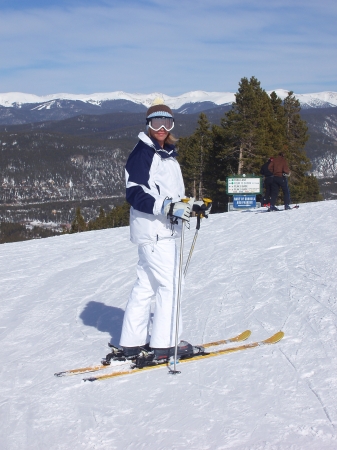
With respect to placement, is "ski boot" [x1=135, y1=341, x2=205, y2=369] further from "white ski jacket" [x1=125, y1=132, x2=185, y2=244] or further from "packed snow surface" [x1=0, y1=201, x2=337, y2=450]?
"white ski jacket" [x1=125, y1=132, x2=185, y2=244]

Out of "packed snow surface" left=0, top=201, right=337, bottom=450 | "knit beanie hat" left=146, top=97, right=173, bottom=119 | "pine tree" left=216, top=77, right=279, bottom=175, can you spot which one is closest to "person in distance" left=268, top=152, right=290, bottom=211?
"packed snow surface" left=0, top=201, right=337, bottom=450

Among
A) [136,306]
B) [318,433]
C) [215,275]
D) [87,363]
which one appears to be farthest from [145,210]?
Answer: [215,275]

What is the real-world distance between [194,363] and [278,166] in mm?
10840

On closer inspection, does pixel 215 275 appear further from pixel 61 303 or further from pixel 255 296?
pixel 61 303

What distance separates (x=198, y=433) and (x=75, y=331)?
247 cm

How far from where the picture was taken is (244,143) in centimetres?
3117

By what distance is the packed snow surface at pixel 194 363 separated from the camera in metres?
2.83

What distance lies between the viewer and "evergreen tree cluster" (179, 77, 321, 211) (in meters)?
30.9

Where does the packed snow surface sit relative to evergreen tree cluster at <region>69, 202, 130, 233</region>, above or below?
above

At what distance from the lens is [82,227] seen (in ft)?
220

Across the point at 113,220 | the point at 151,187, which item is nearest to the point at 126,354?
the point at 151,187

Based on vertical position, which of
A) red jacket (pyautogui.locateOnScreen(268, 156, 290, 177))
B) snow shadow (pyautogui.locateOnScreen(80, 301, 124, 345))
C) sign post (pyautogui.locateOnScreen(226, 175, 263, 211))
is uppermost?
red jacket (pyautogui.locateOnScreen(268, 156, 290, 177))

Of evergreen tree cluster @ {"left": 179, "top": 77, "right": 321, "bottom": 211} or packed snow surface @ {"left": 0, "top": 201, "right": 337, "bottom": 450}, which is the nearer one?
packed snow surface @ {"left": 0, "top": 201, "right": 337, "bottom": 450}

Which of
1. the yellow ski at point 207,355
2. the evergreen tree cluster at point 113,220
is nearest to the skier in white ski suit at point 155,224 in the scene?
the yellow ski at point 207,355
